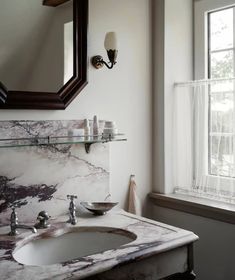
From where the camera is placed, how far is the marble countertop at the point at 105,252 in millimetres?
1103

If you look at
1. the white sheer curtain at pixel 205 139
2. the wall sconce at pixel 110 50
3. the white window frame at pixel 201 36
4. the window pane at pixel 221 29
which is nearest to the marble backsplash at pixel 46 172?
the wall sconce at pixel 110 50

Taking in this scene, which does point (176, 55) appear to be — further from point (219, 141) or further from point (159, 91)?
point (219, 141)

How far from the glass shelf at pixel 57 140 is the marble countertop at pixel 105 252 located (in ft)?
1.13

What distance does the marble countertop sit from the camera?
3.62 ft

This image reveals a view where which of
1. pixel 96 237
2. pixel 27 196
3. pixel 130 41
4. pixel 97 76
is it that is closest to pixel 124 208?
pixel 96 237

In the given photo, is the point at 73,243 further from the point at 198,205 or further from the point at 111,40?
the point at 111,40

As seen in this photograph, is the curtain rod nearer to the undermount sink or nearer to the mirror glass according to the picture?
the mirror glass

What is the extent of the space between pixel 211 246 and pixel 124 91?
0.92 meters

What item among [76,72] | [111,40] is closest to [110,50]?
[111,40]

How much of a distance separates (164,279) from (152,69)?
3.83 feet

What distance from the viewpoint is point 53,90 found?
1.65m

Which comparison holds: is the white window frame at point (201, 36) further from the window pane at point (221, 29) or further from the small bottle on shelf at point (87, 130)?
the small bottle on shelf at point (87, 130)

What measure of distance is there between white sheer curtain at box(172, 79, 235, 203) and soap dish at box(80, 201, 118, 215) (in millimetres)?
514

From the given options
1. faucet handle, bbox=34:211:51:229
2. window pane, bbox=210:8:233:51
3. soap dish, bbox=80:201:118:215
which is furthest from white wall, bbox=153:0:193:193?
faucet handle, bbox=34:211:51:229
